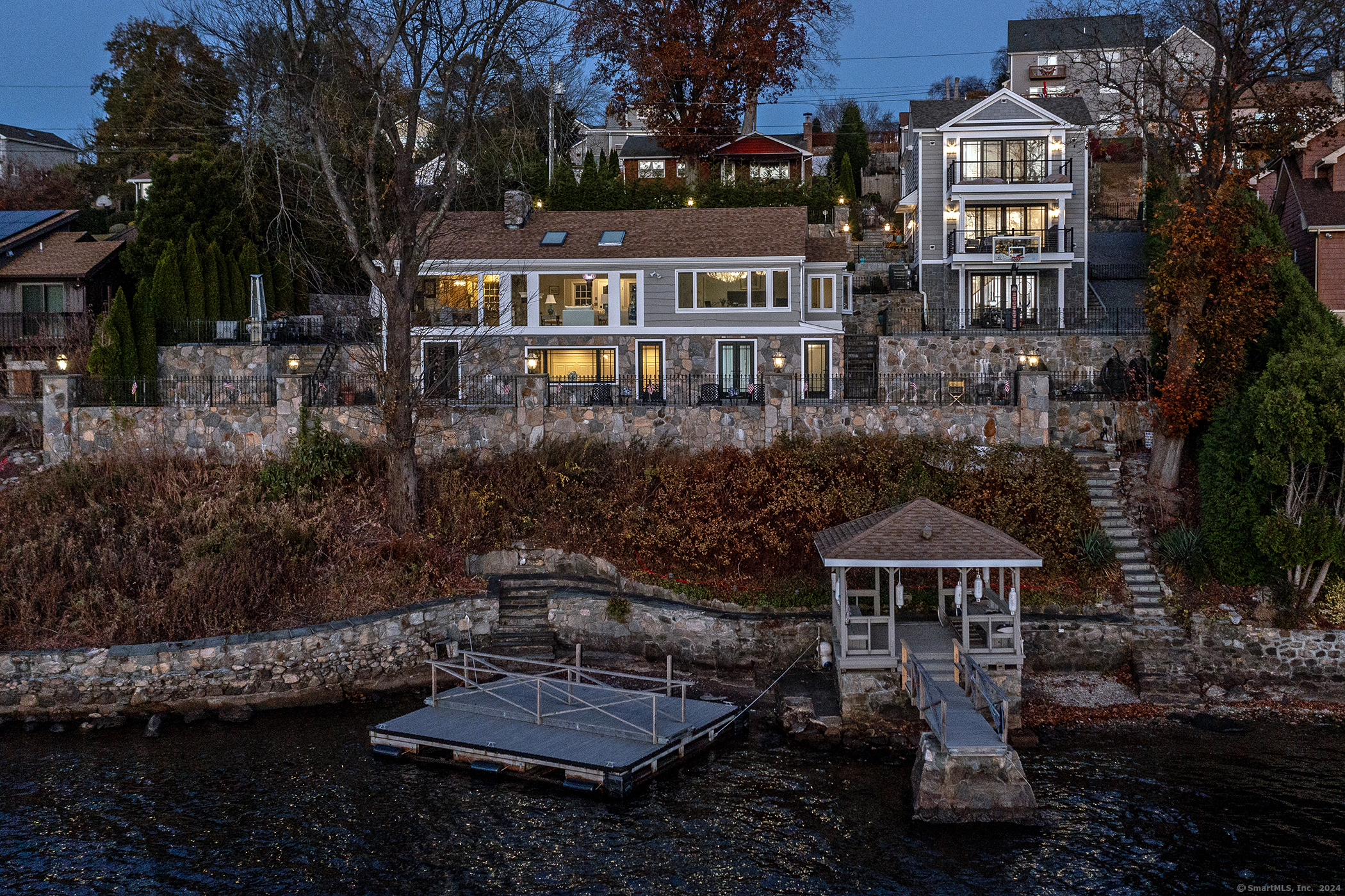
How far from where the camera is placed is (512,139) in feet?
77.6

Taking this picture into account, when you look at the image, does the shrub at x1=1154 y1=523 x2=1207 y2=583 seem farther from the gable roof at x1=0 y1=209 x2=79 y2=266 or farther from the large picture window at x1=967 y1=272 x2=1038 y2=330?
the gable roof at x1=0 y1=209 x2=79 y2=266

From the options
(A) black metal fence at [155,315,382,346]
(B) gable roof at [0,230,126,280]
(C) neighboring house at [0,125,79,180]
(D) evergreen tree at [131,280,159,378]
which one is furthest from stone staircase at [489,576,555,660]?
(C) neighboring house at [0,125,79,180]

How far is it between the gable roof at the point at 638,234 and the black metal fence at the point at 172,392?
656 cm

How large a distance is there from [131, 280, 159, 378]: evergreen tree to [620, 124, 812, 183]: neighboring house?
21.1 metres

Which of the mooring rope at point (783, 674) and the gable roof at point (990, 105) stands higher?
the gable roof at point (990, 105)

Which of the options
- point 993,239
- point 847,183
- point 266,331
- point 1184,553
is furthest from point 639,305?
point 1184,553

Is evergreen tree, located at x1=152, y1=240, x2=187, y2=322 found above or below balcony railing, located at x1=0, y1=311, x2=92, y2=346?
above

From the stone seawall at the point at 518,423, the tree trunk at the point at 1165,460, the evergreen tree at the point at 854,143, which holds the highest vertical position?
the evergreen tree at the point at 854,143

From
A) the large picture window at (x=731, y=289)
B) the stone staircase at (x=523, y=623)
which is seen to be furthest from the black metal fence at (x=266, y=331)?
the stone staircase at (x=523, y=623)

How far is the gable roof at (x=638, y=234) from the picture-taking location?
107 ft

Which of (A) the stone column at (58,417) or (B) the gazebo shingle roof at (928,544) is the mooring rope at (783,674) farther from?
(A) the stone column at (58,417)

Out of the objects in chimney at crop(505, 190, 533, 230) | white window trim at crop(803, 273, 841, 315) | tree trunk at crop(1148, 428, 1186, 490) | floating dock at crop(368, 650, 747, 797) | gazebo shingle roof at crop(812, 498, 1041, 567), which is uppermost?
chimney at crop(505, 190, 533, 230)

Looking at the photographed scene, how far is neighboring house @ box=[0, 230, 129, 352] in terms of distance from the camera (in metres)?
33.2

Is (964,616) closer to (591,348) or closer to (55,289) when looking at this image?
(591,348)
